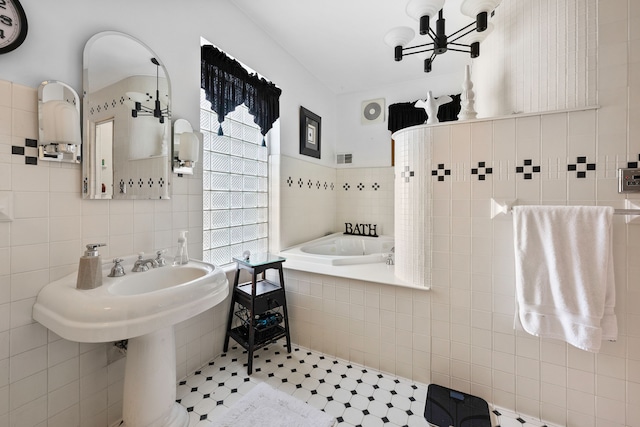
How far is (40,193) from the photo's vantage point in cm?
115

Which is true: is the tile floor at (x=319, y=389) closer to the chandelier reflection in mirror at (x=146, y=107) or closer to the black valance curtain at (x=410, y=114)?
the chandelier reflection in mirror at (x=146, y=107)

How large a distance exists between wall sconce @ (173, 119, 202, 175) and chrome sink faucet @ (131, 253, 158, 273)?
0.57 meters

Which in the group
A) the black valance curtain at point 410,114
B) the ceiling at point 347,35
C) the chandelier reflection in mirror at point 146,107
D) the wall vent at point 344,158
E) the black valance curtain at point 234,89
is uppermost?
the ceiling at point 347,35

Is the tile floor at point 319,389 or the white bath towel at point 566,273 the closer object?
the white bath towel at point 566,273

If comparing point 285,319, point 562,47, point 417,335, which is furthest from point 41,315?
point 562,47

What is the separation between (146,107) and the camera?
5.12 feet

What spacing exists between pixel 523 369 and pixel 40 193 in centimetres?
253

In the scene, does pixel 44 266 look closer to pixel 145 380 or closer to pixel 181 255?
pixel 181 255

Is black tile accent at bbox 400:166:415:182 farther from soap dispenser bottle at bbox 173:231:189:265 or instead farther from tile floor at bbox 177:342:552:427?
soap dispenser bottle at bbox 173:231:189:265

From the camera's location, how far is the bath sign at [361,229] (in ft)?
11.9

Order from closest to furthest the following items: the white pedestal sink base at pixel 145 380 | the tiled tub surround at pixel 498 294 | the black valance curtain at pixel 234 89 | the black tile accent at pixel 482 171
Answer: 1. the white pedestal sink base at pixel 145 380
2. the tiled tub surround at pixel 498 294
3. the black tile accent at pixel 482 171
4. the black valance curtain at pixel 234 89

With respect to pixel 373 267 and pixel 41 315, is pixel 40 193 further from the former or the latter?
pixel 373 267

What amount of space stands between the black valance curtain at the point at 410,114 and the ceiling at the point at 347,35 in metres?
0.33

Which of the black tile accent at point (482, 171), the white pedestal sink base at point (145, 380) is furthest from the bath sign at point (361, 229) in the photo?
the white pedestal sink base at point (145, 380)
